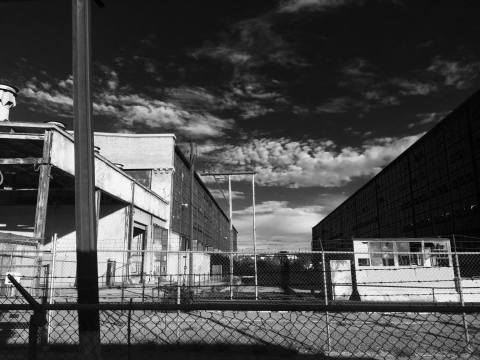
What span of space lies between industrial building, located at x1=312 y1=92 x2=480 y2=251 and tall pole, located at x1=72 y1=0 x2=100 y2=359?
1723 cm

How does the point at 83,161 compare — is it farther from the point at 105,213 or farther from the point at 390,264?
the point at 105,213

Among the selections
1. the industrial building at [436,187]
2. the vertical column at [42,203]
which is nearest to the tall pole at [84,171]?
the vertical column at [42,203]

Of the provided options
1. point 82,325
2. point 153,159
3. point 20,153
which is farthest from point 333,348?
point 153,159

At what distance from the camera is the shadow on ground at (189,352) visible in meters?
8.38

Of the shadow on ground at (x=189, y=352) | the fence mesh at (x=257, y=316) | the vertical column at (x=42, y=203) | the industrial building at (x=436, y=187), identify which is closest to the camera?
the fence mesh at (x=257, y=316)

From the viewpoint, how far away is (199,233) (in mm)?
52719

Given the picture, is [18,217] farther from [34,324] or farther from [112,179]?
[34,324]

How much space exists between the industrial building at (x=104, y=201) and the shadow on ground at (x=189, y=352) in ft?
5.73

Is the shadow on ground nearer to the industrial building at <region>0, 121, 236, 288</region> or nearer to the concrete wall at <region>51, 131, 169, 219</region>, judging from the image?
the industrial building at <region>0, 121, 236, 288</region>

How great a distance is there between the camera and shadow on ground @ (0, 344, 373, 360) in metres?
8.38

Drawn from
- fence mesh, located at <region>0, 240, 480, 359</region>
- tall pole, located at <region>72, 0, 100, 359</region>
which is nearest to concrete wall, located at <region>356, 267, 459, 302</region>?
fence mesh, located at <region>0, 240, 480, 359</region>

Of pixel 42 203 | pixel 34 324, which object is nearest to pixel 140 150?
pixel 42 203

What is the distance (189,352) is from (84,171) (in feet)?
21.0

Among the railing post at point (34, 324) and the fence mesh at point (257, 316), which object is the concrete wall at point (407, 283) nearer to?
the fence mesh at point (257, 316)
